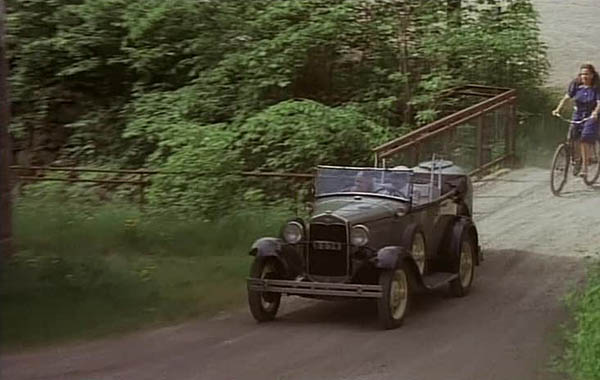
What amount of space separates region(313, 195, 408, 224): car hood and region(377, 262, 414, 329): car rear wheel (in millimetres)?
610

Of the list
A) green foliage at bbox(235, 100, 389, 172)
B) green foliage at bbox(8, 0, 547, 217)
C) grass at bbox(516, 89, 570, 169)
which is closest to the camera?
green foliage at bbox(235, 100, 389, 172)

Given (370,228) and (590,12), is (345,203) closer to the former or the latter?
(370,228)

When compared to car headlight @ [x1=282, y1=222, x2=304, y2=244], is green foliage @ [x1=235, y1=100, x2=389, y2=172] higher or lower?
lower

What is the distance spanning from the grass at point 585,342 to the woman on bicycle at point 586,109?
7854 mm

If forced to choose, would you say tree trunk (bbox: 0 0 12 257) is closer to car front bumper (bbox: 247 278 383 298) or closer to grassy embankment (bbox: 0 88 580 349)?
grassy embankment (bbox: 0 88 580 349)

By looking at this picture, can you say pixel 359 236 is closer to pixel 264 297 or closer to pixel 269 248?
pixel 269 248

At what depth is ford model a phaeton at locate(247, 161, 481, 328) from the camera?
11.0 m

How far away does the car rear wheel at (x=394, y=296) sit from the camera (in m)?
10.8

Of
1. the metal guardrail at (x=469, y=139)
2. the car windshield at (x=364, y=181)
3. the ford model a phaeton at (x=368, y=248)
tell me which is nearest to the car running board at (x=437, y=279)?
the ford model a phaeton at (x=368, y=248)

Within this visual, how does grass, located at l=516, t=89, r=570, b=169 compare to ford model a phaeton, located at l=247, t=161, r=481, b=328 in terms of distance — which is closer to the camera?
ford model a phaeton, located at l=247, t=161, r=481, b=328

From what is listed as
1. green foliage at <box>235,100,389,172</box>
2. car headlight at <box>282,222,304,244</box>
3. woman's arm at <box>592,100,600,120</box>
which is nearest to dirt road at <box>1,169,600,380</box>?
car headlight at <box>282,222,304,244</box>

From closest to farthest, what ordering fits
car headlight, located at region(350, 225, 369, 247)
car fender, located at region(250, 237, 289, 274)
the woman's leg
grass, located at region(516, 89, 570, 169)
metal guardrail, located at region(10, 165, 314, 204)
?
car headlight, located at region(350, 225, 369, 247) → car fender, located at region(250, 237, 289, 274) → metal guardrail, located at region(10, 165, 314, 204) → the woman's leg → grass, located at region(516, 89, 570, 169)

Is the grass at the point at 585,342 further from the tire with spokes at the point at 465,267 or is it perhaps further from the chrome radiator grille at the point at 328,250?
the chrome radiator grille at the point at 328,250

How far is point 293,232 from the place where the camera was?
37.6 feet
